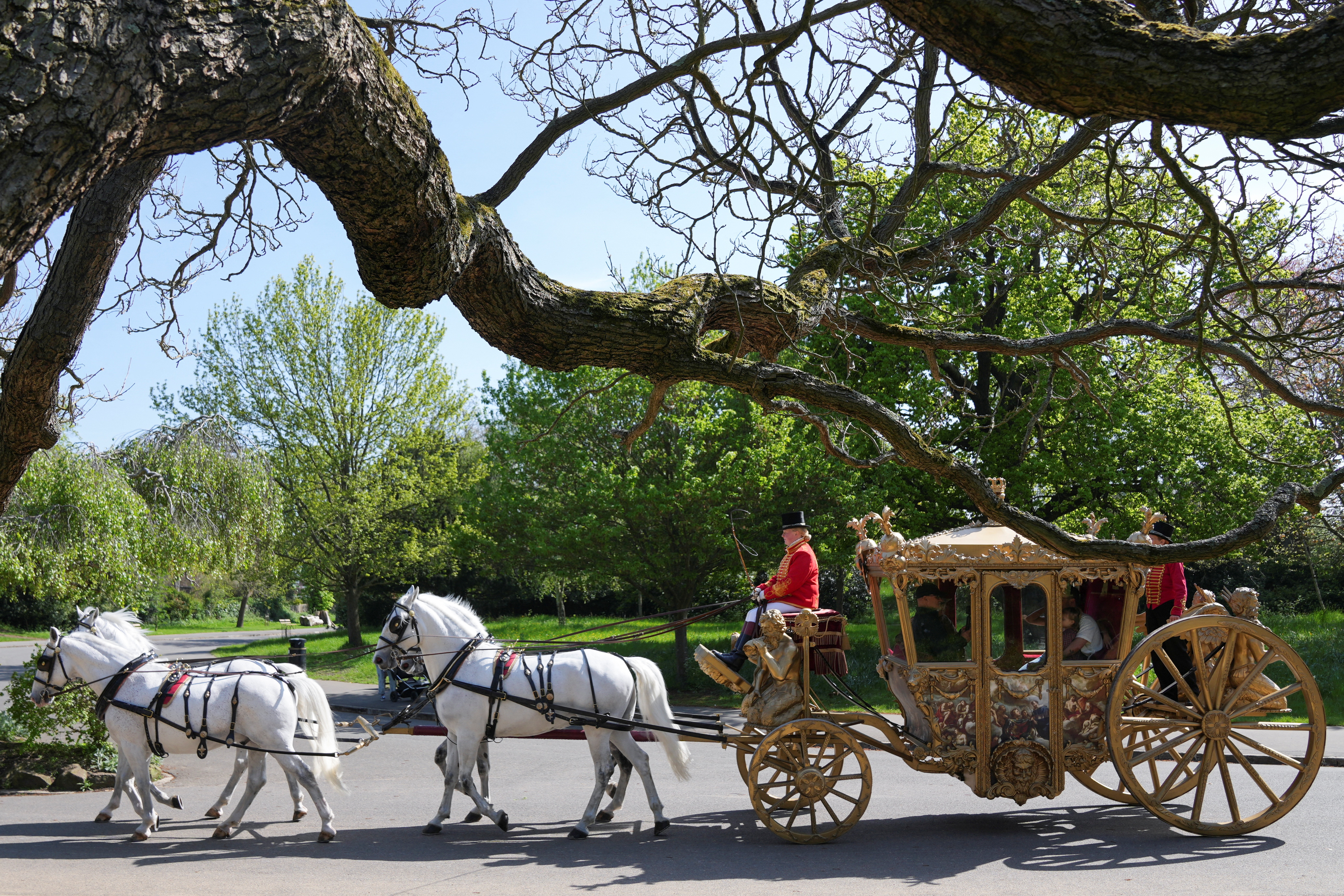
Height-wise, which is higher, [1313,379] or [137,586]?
[1313,379]

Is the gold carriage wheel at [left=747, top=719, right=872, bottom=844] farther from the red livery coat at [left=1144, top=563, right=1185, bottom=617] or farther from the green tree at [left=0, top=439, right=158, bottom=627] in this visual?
the green tree at [left=0, top=439, right=158, bottom=627]

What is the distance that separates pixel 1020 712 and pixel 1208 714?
157cm

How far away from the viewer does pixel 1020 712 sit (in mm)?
8547

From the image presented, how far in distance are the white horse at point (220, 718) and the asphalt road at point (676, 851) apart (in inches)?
18.7

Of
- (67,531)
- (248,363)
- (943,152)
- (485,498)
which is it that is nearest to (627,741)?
(943,152)

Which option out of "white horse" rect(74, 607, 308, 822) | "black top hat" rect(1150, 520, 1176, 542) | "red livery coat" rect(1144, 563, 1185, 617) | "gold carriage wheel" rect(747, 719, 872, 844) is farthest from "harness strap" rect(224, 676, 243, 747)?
"black top hat" rect(1150, 520, 1176, 542)

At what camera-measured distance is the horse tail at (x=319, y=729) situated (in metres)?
9.03

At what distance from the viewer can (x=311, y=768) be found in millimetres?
9008

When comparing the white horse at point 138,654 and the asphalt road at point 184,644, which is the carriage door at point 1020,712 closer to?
the white horse at point 138,654

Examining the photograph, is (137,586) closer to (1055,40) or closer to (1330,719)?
(1055,40)

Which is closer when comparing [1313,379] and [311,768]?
[1313,379]

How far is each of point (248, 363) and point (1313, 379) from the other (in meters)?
27.9

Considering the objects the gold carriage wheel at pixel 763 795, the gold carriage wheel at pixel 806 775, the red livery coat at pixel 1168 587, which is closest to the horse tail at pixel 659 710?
the gold carriage wheel at pixel 763 795

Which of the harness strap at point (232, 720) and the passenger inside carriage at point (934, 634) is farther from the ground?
the passenger inside carriage at point (934, 634)
